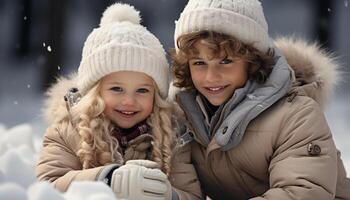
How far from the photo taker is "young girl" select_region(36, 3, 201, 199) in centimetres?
190

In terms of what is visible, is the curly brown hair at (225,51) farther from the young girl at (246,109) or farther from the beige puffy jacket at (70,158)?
the beige puffy jacket at (70,158)

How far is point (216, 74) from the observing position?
194 centimetres

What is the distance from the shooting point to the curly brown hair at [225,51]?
75.8 inches

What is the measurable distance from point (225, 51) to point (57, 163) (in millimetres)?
576

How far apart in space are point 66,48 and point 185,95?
316 centimetres

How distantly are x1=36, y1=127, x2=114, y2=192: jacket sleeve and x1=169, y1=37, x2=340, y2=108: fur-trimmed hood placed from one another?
39 cm

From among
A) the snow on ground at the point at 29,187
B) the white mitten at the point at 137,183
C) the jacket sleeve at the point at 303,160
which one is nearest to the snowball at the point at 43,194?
the snow on ground at the point at 29,187

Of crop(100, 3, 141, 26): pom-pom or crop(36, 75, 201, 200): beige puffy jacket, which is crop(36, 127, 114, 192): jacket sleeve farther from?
crop(100, 3, 141, 26): pom-pom

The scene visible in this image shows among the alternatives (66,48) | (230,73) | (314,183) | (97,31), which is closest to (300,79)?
(230,73)

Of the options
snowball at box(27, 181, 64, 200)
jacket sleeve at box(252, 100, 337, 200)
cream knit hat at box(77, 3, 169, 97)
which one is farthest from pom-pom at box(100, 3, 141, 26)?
snowball at box(27, 181, 64, 200)

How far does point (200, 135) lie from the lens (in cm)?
197

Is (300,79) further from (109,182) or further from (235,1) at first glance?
(109,182)

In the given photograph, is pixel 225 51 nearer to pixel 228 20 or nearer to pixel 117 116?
pixel 228 20

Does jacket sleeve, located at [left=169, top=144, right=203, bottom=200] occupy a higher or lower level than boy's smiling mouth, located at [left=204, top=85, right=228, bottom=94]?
lower
